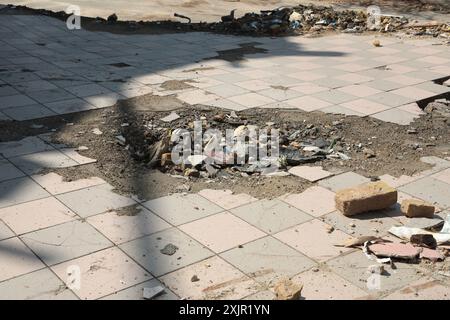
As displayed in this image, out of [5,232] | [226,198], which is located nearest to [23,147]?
[5,232]

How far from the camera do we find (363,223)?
4090 millimetres

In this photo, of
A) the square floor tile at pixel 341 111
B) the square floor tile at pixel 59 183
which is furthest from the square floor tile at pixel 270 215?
the square floor tile at pixel 341 111

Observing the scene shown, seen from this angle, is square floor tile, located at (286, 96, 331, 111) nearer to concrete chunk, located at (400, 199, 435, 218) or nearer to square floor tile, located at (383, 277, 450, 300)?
concrete chunk, located at (400, 199, 435, 218)

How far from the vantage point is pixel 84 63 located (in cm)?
844

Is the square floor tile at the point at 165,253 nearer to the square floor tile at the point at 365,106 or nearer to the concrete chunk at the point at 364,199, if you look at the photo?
the concrete chunk at the point at 364,199

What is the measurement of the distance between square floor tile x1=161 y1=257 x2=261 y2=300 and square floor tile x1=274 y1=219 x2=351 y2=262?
525mm

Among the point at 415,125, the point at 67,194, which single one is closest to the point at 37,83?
the point at 67,194

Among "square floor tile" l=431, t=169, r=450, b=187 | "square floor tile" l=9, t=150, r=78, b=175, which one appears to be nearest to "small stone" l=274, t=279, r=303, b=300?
"square floor tile" l=431, t=169, r=450, b=187

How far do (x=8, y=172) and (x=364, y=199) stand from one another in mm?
2874

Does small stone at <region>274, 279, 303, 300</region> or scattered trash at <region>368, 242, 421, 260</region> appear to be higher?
scattered trash at <region>368, 242, 421, 260</region>

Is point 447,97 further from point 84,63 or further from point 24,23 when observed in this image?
point 24,23

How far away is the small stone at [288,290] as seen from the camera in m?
3.11

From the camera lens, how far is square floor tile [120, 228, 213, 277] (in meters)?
3.48

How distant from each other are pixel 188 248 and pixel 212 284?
0.44m
